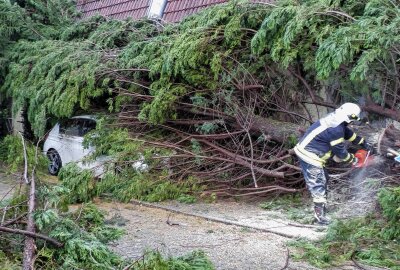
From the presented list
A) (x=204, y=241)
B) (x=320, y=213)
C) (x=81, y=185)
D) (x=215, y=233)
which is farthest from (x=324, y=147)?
(x=81, y=185)

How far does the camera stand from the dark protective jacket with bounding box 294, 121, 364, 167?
280 inches

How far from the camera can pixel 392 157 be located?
6.97m

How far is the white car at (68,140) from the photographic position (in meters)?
10.9

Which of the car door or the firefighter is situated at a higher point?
the firefighter

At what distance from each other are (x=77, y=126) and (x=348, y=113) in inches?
251

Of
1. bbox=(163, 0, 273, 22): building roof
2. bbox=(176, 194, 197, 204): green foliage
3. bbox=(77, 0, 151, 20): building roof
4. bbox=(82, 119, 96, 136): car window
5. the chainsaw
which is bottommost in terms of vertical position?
bbox=(176, 194, 197, 204): green foliage

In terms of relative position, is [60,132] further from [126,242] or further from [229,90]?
[126,242]

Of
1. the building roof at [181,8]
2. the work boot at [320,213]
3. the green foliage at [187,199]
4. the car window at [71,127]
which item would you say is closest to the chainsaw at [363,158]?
the work boot at [320,213]

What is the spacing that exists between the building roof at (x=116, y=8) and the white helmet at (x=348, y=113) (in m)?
7.57

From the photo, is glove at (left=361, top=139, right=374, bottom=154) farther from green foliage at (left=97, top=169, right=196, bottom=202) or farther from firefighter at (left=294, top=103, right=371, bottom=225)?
green foliage at (left=97, top=169, right=196, bottom=202)

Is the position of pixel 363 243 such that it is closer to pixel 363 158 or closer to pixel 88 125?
pixel 363 158

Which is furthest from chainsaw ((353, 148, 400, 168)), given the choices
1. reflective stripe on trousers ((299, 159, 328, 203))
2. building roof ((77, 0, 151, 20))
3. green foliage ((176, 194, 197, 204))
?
building roof ((77, 0, 151, 20))

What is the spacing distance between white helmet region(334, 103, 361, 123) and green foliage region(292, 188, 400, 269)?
129 cm

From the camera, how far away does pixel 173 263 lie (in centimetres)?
391
